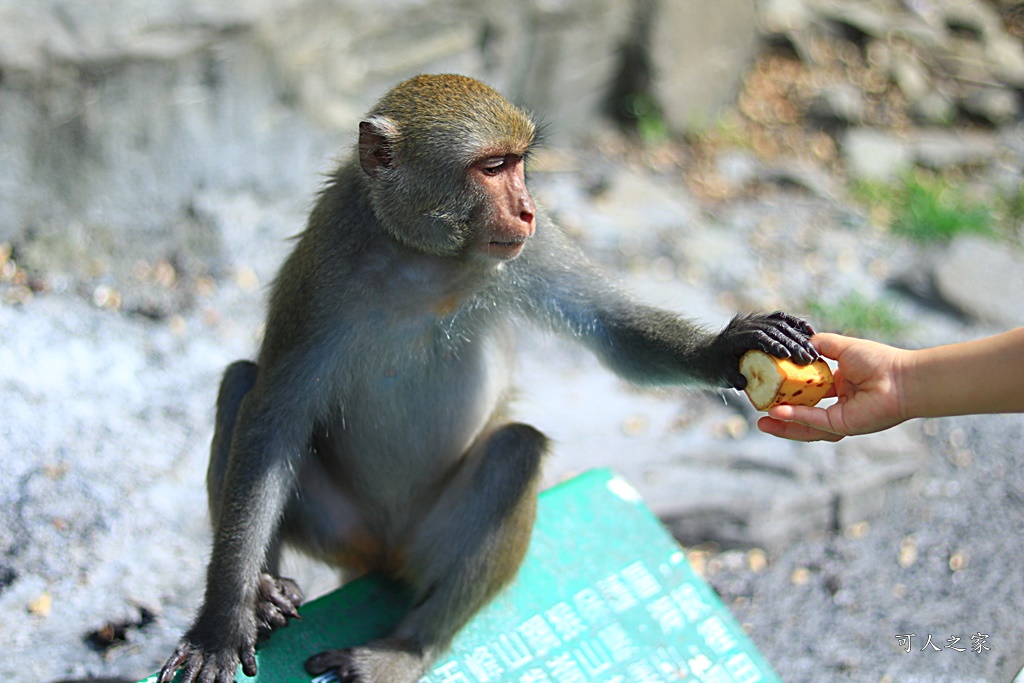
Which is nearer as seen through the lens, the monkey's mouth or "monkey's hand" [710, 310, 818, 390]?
the monkey's mouth

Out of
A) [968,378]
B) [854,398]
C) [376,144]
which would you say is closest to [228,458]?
[376,144]

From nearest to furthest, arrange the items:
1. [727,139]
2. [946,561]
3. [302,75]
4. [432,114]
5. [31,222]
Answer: [432,114], [946,561], [31,222], [302,75], [727,139]

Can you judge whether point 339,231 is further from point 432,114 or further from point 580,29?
point 580,29

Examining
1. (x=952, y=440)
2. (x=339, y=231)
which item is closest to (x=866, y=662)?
(x=952, y=440)

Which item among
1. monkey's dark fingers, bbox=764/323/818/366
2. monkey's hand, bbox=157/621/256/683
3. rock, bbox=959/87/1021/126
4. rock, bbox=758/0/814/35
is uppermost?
monkey's dark fingers, bbox=764/323/818/366

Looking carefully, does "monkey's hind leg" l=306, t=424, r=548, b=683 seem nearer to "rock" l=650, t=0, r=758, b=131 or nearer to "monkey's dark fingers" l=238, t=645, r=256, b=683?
"monkey's dark fingers" l=238, t=645, r=256, b=683

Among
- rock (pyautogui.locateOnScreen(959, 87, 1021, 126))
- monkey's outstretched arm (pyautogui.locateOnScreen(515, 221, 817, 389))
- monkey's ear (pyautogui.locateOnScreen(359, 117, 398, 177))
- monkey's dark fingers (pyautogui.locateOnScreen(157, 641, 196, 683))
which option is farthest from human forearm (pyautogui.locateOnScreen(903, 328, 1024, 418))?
rock (pyautogui.locateOnScreen(959, 87, 1021, 126))
